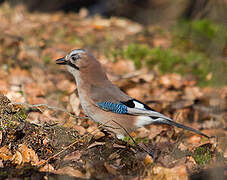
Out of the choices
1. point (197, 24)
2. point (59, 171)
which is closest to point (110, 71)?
point (197, 24)

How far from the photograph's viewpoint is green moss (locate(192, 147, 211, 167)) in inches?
139

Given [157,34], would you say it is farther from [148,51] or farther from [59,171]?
[59,171]

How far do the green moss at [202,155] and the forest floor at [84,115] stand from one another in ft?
0.03

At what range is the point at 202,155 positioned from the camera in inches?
146

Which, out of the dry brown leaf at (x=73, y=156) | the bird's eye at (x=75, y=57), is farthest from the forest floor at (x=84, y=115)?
the bird's eye at (x=75, y=57)

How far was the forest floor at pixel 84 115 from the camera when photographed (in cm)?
318

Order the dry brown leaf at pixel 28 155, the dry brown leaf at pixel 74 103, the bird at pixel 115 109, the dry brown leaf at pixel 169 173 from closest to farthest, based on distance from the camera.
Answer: the dry brown leaf at pixel 169 173, the dry brown leaf at pixel 28 155, the bird at pixel 115 109, the dry brown leaf at pixel 74 103

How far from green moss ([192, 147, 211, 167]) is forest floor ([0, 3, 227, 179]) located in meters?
0.01

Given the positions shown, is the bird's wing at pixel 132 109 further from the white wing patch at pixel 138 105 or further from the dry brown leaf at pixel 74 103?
the dry brown leaf at pixel 74 103

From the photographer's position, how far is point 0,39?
6.89m

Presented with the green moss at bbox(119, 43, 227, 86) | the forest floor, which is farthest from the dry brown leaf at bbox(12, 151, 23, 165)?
the green moss at bbox(119, 43, 227, 86)

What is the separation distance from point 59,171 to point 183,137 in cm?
218

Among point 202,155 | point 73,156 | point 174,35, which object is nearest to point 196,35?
point 174,35

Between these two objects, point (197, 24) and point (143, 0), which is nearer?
point (197, 24)
